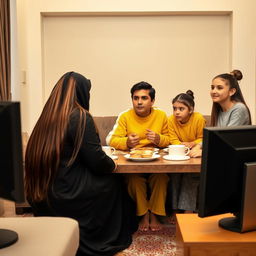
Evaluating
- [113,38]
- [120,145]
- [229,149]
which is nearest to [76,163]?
[120,145]

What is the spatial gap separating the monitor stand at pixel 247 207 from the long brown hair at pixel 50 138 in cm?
106

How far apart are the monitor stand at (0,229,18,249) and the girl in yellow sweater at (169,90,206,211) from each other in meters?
1.79

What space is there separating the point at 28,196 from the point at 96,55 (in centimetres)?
231

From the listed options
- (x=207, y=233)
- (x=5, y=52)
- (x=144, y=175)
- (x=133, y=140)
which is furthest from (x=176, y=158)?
(x=5, y=52)

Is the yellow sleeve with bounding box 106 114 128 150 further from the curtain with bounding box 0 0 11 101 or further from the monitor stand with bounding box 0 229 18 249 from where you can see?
the monitor stand with bounding box 0 229 18 249

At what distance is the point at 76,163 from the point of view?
89.7 inches

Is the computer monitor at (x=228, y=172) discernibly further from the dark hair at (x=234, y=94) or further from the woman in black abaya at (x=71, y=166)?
the dark hair at (x=234, y=94)

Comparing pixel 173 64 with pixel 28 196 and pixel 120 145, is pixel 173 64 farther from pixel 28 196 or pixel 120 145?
pixel 28 196

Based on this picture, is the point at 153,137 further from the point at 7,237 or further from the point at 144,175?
the point at 7,237

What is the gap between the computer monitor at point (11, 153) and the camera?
1.03 meters

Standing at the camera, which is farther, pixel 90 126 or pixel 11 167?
pixel 90 126

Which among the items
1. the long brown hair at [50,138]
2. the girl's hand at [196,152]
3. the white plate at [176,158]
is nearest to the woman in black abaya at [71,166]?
the long brown hair at [50,138]

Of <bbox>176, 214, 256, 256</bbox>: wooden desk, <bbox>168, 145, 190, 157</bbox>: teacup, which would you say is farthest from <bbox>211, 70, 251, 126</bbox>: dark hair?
<bbox>176, 214, 256, 256</bbox>: wooden desk

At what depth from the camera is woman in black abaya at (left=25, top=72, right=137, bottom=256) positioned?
218cm
